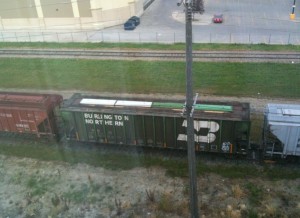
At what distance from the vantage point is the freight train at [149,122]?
17.0 m

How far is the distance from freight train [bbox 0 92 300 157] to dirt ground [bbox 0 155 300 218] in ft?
5.76

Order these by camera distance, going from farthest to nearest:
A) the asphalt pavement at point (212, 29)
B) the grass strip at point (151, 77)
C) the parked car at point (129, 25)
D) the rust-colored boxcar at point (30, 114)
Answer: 1. the parked car at point (129, 25)
2. the asphalt pavement at point (212, 29)
3. the grass strip at point (151, 77)
4. the rust-colored boxcar at point (30, 114)

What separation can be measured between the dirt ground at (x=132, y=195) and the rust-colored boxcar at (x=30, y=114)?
304 cm

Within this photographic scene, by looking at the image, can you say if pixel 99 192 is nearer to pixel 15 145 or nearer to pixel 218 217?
pixel 218 217

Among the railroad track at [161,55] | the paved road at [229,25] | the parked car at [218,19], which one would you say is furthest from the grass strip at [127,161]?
the parked car at [218,19]

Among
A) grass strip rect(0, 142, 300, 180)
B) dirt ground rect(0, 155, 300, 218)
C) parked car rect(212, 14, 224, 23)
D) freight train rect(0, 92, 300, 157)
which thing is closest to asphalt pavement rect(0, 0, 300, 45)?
parked car rect(212, 14, 224, 23)

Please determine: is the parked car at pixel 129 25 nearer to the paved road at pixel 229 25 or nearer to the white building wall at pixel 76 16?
the paved road at pixel 229 25

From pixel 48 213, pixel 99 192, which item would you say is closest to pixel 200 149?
pixel 99 192

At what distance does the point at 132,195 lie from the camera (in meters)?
16.3

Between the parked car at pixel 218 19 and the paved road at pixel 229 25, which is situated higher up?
the parked car at pixel 218 19

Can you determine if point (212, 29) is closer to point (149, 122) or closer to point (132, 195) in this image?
point (149, 122)

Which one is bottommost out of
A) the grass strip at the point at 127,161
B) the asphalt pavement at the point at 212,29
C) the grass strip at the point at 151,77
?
the asphalt pavement at the point at 212,29

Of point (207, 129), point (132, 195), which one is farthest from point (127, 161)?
point (207, 129)

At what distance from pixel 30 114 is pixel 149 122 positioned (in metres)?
7.32
